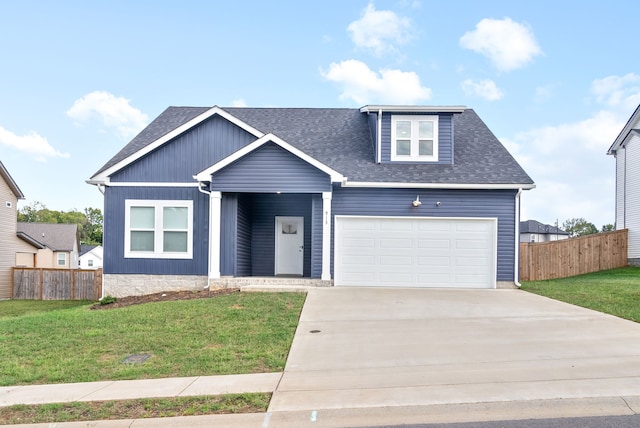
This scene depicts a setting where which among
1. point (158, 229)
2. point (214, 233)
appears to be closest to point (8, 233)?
point (158, 229)

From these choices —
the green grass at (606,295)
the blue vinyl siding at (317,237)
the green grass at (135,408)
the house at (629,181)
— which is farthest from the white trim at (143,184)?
the house at (629,181)

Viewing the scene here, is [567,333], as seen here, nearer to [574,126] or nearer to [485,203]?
[485,203]

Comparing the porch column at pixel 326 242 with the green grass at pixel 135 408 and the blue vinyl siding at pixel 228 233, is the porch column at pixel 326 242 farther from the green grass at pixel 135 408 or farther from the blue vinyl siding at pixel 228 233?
the green grass at pixel 135 408

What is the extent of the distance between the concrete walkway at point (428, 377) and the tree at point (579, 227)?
222 ft

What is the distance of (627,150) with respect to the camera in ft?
75.3

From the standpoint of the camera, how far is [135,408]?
472 cm

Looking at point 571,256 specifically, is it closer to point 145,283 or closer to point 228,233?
point 228,233

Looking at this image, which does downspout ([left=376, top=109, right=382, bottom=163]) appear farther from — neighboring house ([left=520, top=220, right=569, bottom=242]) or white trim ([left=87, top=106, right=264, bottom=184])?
neighboring house ([left=520, top=220, right=569, bottom=242])

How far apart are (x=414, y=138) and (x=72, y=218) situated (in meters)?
77.0

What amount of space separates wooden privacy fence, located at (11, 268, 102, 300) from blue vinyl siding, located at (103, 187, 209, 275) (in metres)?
6.49

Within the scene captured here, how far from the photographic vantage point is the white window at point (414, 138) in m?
14.5

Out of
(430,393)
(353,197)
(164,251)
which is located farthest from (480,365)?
(164,251)

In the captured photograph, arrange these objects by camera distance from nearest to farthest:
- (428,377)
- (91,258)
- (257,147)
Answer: (428,377) < (257,147) < (91,258)

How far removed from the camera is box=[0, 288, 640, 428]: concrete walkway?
4.43 m
